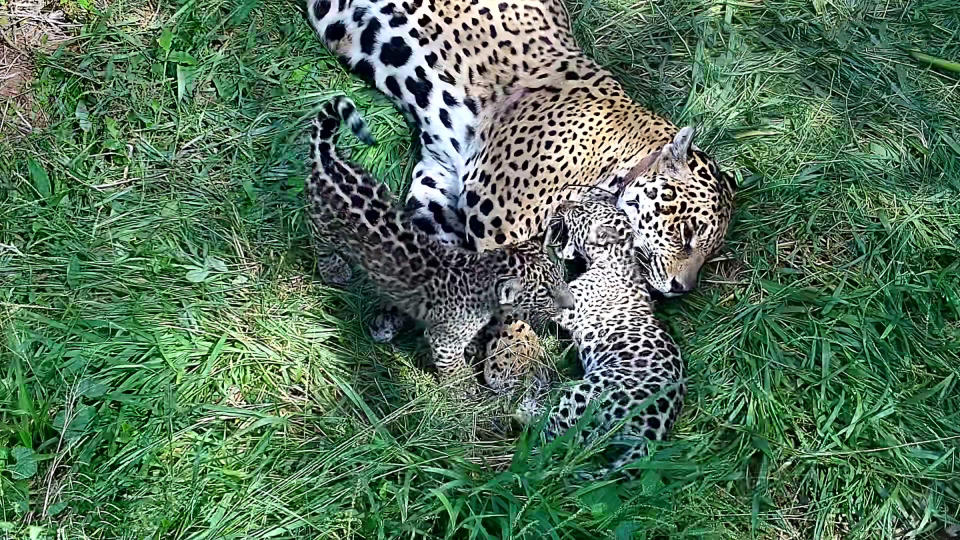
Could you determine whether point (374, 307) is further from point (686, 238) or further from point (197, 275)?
point (686, 238)

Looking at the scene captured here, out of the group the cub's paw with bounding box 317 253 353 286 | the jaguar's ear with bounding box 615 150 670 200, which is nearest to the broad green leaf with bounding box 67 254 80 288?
the cub's paw with bounding box 317 253 353 286

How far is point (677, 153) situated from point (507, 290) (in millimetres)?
1306

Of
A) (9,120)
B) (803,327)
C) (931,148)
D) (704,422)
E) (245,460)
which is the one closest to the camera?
(245,460)

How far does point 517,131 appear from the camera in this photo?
17.6 feet

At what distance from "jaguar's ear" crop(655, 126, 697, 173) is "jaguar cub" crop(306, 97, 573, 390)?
35.7 inches

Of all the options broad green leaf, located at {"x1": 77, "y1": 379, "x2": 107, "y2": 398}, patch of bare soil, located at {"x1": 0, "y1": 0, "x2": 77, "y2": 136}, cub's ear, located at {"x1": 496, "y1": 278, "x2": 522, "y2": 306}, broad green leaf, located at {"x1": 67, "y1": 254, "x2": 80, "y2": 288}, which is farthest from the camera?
patch of bare soil, located at {"x1": 0, "y1": 0, "x2": 77, "y2": 136}

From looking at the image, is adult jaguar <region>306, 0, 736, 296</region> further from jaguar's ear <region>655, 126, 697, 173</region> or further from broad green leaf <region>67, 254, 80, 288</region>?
broad green leaf <region>67, 254, 80, 288</region>

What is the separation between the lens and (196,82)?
5781 millimetres

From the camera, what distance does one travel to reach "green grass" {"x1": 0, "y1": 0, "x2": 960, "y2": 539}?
408 cm

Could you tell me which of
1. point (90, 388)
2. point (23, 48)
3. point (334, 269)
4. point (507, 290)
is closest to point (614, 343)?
point (507, 290)

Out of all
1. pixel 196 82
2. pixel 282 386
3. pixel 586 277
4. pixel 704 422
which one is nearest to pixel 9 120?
pixel 196 82

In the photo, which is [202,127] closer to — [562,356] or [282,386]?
[282,386]

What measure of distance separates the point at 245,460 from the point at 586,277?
78.3 inches

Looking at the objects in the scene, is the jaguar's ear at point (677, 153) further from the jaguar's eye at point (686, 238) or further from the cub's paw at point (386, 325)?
the cub's paw at point (386, 325)
